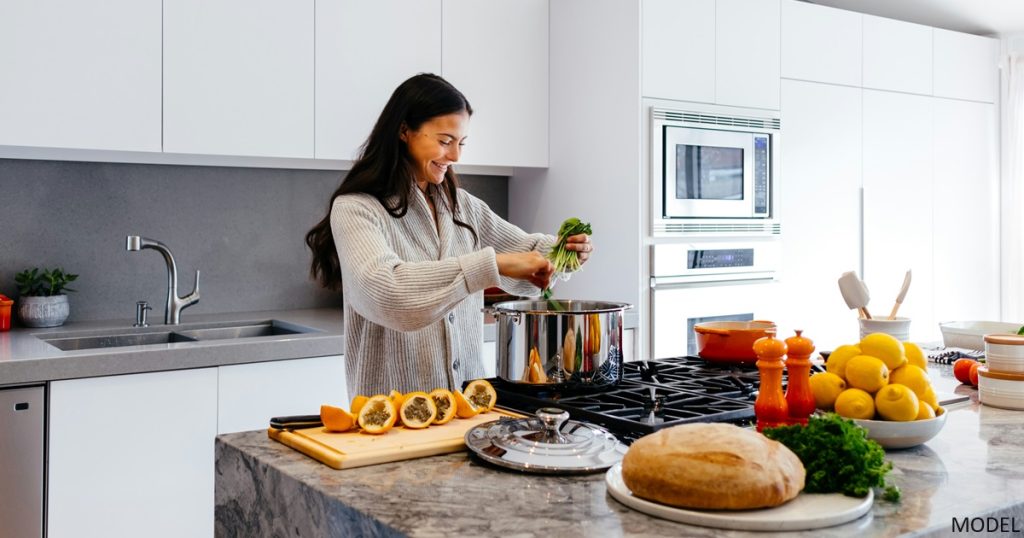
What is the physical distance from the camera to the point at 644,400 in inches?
64.1

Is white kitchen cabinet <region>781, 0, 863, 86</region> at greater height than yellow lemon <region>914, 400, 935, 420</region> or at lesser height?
greater

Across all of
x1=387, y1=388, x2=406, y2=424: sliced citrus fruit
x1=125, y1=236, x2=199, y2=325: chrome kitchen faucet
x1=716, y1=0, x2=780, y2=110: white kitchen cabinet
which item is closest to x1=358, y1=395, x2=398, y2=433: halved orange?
x1=387, y1=388, x2=406, y2=424: sliced citrus fruit

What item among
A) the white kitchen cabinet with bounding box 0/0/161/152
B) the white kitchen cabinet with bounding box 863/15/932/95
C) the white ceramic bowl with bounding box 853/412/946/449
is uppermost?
the white kitchen cabinet with bounding box 863/15/932/95

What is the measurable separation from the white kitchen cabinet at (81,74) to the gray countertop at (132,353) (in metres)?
0.59

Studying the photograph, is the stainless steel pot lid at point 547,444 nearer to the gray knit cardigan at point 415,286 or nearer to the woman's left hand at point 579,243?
the gray knit cardigan at point 415,286

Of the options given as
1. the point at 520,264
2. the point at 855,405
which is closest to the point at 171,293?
the point at 520,264

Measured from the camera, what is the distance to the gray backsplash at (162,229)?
9.91 feet

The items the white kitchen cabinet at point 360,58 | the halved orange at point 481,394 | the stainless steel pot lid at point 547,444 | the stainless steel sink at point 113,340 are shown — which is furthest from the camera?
the white kitchen cabinet at point 360,58

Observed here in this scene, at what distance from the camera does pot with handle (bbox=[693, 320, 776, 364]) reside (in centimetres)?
205

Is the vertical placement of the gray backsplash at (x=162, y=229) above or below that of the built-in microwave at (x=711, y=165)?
below

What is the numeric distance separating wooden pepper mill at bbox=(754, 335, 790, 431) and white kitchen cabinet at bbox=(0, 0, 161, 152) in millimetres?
2143

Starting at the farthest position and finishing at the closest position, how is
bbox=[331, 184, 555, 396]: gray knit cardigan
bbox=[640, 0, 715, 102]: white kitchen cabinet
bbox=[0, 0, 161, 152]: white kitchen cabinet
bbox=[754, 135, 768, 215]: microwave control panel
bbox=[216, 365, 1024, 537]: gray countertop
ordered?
bbox=[754, 135, 768, 215]: microwave control panel, bbox=[640, 0, 715, 102]: white kitchen cabinet, bbox=[0, 0, 161, 152]: white kitchen cabinet, bbox=[331, 184, 555, 396]: gray knit cardigan, bbox=[216, 365, 1024, 537]: gray countertop

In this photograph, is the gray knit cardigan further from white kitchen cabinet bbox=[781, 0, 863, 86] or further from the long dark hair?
white kitchen cabinet bbox=[781, 0, 863, 86]

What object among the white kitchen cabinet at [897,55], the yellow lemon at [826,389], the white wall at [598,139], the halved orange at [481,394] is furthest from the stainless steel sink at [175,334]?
the white kitchen cabinet at [897,55]
